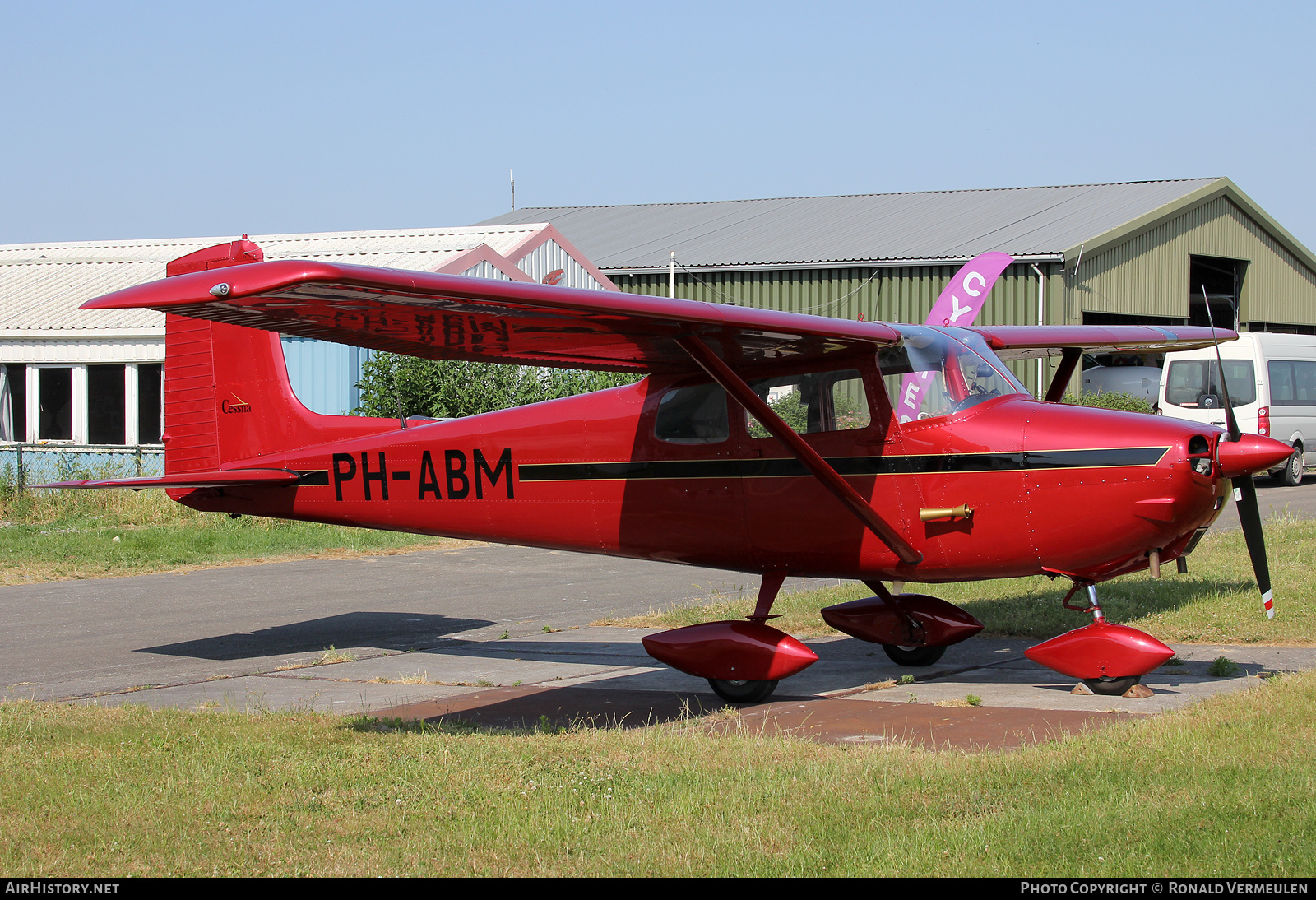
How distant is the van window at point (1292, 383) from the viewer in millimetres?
24891

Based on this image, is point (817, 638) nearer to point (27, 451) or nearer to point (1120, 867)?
point (1120, 867)

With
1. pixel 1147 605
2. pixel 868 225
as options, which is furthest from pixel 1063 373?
pixel 868 225

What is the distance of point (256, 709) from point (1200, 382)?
22.0 metres

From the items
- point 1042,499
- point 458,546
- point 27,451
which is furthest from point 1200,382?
point 27,451

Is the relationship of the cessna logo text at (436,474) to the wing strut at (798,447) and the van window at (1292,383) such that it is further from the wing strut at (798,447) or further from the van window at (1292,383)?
the van window at (1292,383)

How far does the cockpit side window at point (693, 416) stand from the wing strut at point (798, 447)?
1.78 feet

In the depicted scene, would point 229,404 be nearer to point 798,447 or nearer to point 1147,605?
point 798,447

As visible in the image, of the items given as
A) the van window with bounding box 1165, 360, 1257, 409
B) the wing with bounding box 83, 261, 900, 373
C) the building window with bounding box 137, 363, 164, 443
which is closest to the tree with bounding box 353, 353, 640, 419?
the building window with bounding box 137, 363, 164, 443

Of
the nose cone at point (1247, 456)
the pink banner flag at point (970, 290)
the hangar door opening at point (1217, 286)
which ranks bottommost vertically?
the nose cone at point (1247, 456)

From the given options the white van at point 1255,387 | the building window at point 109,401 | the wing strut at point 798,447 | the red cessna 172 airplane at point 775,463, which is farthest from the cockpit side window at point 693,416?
the white van at point 1255,387

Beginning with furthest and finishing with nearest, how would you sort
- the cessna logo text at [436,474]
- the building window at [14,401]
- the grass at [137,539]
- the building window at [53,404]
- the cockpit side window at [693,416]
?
the building window at [14,401], the building window at [53,404], the grass at [137,539], the cessna logo text at [436,474], the cockpit side window at [693,416]

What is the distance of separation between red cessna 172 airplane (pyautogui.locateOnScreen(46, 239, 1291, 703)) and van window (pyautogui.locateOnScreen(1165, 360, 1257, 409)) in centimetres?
1653

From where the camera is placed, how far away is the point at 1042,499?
7.28m

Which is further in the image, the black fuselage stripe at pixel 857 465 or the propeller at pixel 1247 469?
the black fuselage stripe at pixel 857 465
